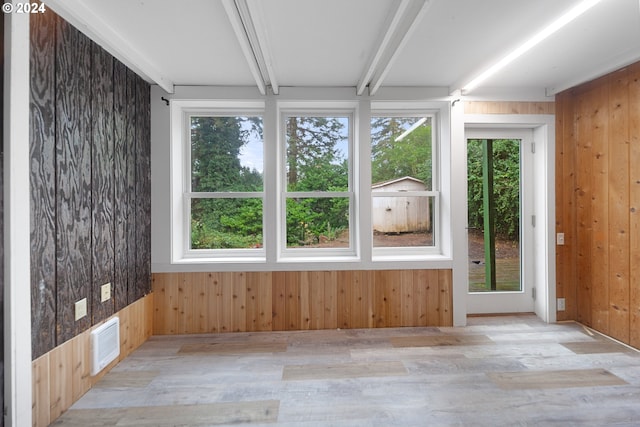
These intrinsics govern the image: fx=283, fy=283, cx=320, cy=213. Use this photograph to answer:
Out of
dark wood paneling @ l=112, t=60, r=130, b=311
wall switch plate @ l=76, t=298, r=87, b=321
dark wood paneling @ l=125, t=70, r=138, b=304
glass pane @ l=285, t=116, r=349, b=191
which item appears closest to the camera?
wall switch plate @ l=76, t=298, r=87, b=321

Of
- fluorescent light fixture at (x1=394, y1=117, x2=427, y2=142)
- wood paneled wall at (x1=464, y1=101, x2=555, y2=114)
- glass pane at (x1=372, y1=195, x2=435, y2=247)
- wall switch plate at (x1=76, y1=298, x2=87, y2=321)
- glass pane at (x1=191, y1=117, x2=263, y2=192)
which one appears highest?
wood paneled wall at (x1=464, y1=101, x2=555, y2=114)

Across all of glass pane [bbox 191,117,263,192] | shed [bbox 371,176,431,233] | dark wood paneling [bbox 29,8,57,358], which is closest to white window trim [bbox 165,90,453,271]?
glass pane [bbox 191,117,263,192]

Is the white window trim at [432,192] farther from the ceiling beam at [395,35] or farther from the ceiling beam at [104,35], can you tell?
the ceiling beam at [104,35]

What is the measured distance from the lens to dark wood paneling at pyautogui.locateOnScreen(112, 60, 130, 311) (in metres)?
2.26

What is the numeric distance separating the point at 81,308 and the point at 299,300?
5.61 ft

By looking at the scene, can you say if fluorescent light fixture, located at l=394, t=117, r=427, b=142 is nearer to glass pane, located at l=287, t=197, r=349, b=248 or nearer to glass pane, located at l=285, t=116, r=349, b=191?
glass pane, located at l=285, t=116, r=349, b=191

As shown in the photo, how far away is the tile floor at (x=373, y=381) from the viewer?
66.9 inches

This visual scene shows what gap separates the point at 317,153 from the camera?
10.2 feet

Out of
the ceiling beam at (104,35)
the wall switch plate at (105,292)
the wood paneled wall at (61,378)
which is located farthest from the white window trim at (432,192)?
the wood paneled wall at (61,378)

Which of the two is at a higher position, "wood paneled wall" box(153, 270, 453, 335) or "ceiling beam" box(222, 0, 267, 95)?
"ceiling beam" box(222, 0, 267, 95)

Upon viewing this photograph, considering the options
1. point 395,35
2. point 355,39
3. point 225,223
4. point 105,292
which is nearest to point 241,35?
point 355,39

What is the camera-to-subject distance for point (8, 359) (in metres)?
1.42

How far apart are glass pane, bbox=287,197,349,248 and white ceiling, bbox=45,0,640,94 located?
1.21m

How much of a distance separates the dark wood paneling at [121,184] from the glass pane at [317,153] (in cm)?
148
